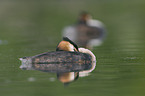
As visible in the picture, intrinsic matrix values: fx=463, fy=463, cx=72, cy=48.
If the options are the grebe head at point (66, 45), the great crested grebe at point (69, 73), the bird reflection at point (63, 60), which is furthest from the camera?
the grebe head at point (66, 45)

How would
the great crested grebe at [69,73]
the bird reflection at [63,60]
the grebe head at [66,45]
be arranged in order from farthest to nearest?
the grebe head at [66,45]
the bird reflection at [63,60]
the great crested grebe at [69,73]

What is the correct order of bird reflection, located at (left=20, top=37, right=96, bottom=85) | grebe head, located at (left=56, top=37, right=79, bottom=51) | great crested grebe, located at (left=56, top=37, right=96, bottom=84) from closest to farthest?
great crested grebe, located at (left=56, top=37, right=96, bottom=84) < bird reflection, located at (left=20, top=37, right=96, bottom=85) < grebe head, located at (left=56, top=37, right=79, bottom=51)

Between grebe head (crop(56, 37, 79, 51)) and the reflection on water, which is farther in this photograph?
grebe head (crop(56, 37, 79, 51))

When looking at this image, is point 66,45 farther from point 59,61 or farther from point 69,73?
point 69,73

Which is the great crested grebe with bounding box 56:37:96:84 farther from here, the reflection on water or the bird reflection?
the reflection on water

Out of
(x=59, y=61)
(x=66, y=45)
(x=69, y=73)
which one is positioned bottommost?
(x=69, y=73)

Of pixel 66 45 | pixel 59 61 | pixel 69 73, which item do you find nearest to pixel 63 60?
pixel 59 61

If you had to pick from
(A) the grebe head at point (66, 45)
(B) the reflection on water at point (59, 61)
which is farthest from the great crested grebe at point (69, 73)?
A: (B) the reflection on water at point (59, 61)

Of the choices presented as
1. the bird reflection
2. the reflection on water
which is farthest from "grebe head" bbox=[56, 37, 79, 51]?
the reflection on water

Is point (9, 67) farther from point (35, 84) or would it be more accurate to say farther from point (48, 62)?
point (35, 84)

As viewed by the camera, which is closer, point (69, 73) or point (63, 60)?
point (69, 73)

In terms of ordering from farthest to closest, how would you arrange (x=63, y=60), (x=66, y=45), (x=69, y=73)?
(x=66, y=45), (x=63, y=60), (x=69, y=73)

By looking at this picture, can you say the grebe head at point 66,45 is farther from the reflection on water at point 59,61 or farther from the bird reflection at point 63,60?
the reflection on water at point 59,61

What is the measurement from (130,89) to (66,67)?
10.6ft
